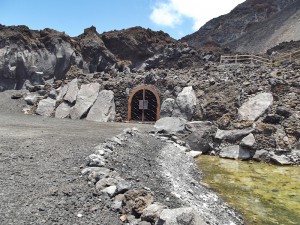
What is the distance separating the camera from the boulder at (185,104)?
21.8 metres

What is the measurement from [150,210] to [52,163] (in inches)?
161

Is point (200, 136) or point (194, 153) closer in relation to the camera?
point (194, 153)

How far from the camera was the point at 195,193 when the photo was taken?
9.29 meters

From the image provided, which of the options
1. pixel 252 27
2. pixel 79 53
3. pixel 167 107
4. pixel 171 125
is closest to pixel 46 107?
pixel 167 107

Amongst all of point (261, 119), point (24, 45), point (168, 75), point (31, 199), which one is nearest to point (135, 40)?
point (24, 45)

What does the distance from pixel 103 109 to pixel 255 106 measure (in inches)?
458

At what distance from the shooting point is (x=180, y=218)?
5188mm

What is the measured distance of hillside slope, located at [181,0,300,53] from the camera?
2998 inches

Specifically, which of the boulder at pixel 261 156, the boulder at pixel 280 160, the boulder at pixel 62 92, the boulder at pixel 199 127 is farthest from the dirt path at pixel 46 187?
the boulder at pixel 62 92

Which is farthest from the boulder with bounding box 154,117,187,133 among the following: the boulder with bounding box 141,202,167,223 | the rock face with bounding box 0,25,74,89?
the rock face with bounding box 0,25,74,89

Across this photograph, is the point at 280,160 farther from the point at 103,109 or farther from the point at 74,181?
the point at 103,109

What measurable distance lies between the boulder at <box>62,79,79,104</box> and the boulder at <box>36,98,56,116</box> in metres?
1.31

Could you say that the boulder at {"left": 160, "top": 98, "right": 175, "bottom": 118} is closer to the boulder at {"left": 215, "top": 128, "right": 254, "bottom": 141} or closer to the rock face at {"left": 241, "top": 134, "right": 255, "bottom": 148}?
the boulder at {"left": 215, "top": 128, "right": 254, "bottom": 141}

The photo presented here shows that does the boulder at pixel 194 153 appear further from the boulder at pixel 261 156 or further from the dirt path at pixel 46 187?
the dirt path at pixel 46 187
